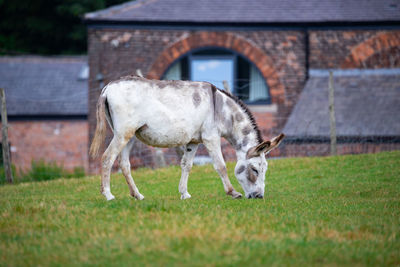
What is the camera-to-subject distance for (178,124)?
25.8ft

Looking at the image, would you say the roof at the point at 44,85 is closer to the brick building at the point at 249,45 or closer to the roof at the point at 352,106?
the brick building at the point at 249,45

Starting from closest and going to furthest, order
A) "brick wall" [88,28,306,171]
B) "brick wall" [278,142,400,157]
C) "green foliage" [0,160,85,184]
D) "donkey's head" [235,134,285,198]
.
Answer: "donkey's head" [235,134,285,198] → "green foliage" [0,160,85,184] → "brick wall" [278,142,400,157] → "brick wall" [88,28,306,171]

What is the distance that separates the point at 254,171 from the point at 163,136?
4.88 ft

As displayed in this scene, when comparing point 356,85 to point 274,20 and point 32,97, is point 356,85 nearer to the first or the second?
point 274,20

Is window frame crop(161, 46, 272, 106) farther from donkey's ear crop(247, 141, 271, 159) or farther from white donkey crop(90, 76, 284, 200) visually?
donkey's ear crop(247, 141, 271, 159)

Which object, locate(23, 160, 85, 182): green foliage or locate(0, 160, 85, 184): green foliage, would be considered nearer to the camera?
locate(0, 160, 85, 184): green foliage

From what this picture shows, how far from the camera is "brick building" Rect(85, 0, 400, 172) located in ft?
61.8

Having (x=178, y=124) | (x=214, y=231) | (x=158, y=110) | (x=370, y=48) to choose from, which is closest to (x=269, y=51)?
(x=370, y=48)

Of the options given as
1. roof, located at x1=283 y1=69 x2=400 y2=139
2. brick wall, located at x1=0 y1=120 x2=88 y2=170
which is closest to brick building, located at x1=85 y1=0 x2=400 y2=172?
roof, located at x1=283 y1=69 x2=400 y2=139

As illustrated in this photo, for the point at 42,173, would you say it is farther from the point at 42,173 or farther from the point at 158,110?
the point at 158,110

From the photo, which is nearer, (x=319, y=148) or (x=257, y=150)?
(x=257, y=150)

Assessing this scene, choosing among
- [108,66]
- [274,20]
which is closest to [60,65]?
[108,66]

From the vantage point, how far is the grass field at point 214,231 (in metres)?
4.43

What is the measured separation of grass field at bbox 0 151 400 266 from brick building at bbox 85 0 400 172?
10305 millimetres
